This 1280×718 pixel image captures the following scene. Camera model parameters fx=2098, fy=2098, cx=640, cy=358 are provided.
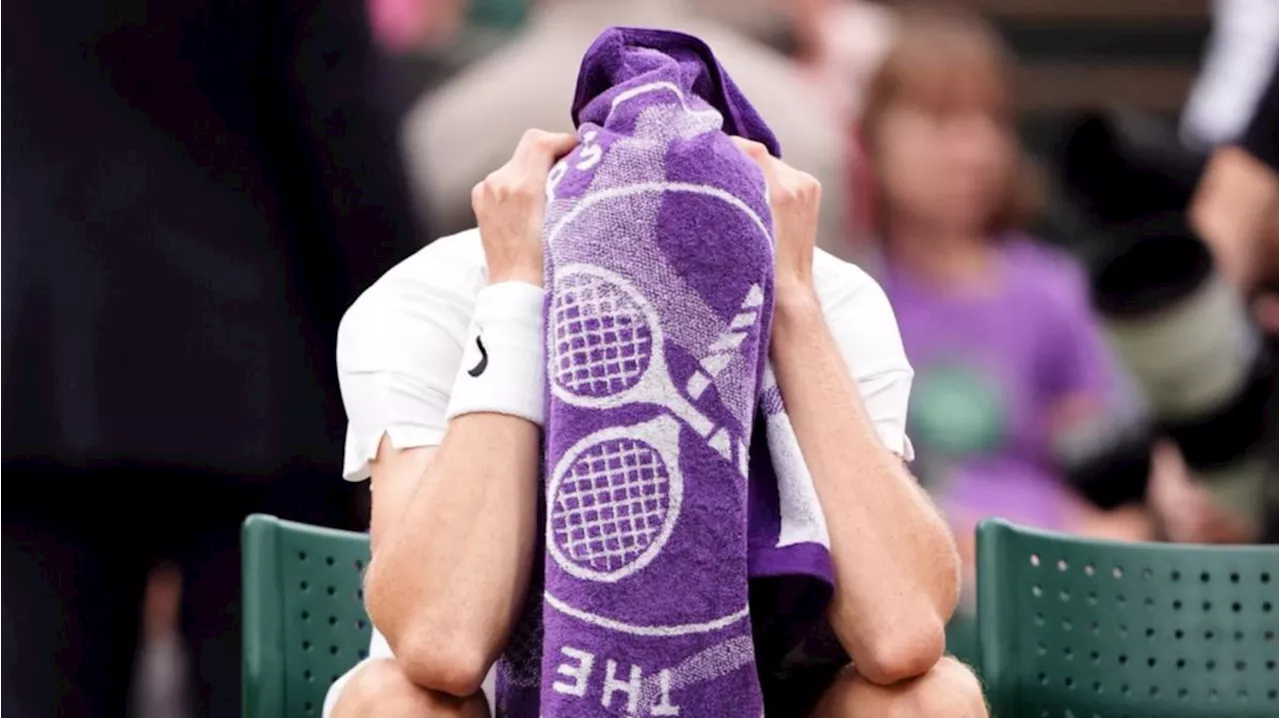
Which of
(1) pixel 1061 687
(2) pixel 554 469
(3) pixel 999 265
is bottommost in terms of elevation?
(1) pixel 1061 687

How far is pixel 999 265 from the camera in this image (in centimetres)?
256

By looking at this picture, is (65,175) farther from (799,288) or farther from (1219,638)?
(1219,638)

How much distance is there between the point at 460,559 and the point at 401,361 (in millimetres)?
203

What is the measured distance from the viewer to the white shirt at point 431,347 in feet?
5.24

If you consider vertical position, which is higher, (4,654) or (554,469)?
(554,469)

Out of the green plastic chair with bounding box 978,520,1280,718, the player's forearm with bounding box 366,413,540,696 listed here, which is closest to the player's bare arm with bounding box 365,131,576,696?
the player's forearm with bounding box 366,413,540,696

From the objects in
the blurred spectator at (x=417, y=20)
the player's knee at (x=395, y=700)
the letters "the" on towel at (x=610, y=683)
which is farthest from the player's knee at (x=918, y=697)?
the blurred spectator at (x=417, y=20)

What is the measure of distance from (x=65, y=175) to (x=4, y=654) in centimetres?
43

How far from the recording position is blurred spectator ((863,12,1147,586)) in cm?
247

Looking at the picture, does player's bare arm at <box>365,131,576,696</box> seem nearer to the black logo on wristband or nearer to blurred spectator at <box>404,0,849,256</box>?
the black logo on wristband

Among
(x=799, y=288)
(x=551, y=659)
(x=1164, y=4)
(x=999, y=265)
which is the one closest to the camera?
(x=551, y=659)

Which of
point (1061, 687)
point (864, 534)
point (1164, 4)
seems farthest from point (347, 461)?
point (1164, 4)

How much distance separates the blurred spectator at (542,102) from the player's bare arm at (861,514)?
642 millimetres

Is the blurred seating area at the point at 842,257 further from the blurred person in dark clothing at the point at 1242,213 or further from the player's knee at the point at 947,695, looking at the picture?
the player's knee at the point at 947,695
